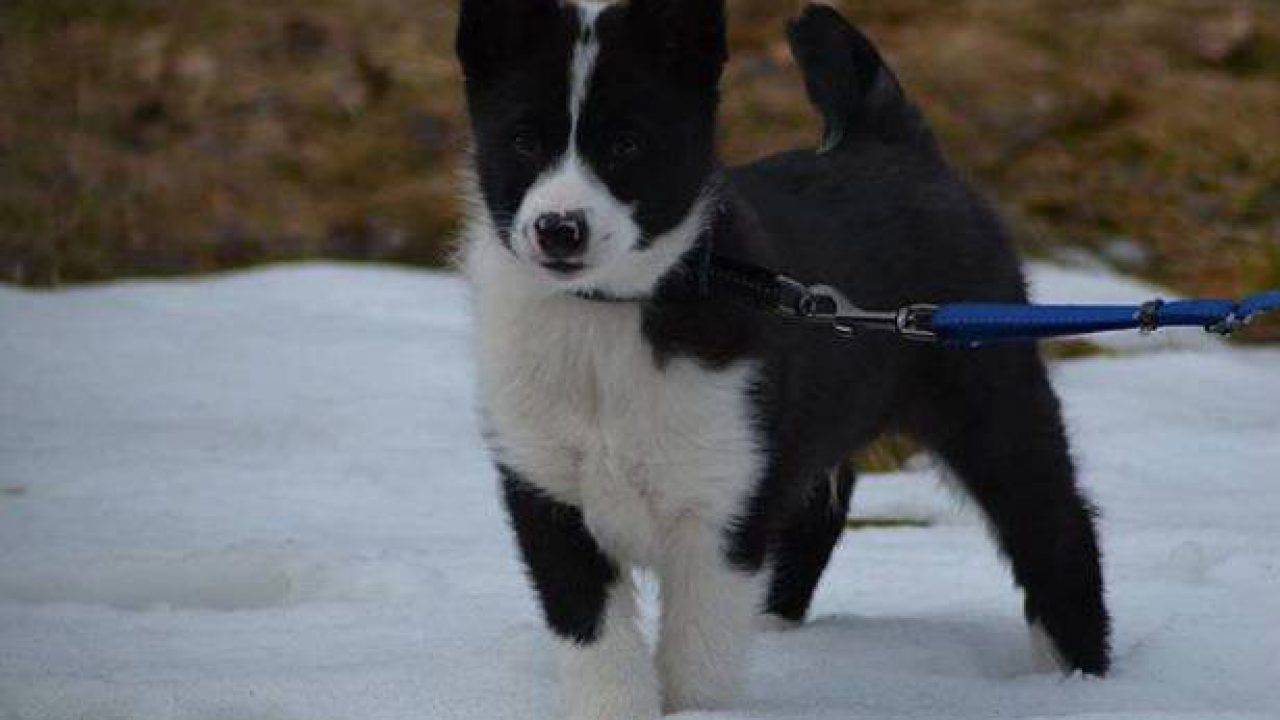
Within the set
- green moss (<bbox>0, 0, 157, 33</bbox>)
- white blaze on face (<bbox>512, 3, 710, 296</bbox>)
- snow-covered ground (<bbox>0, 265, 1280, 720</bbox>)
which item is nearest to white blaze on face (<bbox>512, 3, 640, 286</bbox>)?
white blaze on face (<bbox>512, 3, 710, 296</bbox>)

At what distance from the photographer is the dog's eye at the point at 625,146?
3074mm

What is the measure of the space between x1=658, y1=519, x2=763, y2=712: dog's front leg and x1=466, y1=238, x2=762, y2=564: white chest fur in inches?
→ 1.5

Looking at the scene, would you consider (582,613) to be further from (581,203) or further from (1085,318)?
(1085,318)

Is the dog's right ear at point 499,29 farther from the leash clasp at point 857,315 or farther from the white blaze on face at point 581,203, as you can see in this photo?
the leash clasp at point 857,315

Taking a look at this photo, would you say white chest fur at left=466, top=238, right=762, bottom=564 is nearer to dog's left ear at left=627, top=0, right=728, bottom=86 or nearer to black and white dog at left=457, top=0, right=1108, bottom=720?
black and white dog at left=457, top=0, right=1108, bottom=720

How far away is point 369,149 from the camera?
9.58 m

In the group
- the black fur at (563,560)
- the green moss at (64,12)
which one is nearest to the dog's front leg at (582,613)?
the black fur at (563,560)

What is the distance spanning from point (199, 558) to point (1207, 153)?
19.5ft

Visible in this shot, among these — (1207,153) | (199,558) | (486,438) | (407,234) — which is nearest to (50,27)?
(407,234)

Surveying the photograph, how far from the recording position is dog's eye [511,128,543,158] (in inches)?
121

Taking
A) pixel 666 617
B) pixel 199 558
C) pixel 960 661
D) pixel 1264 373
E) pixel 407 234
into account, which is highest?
pixel 666 617

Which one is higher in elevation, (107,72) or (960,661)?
(960,661)

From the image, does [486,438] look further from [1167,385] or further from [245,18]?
[245,18]

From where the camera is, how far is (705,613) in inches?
126
